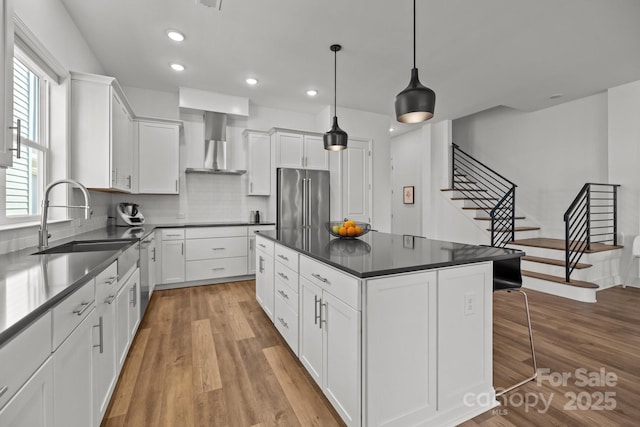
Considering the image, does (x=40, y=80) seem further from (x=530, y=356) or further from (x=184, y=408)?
(x=530, y=356)

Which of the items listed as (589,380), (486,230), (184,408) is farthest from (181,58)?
(486,230)

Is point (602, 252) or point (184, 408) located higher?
point (602, 252)

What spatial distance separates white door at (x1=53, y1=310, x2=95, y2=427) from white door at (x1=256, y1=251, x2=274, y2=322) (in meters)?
1.53

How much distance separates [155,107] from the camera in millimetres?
4539

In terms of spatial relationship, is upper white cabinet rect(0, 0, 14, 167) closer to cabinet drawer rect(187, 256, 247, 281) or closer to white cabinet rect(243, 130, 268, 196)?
cabinet drawer rect(187, 256, 247, 281)

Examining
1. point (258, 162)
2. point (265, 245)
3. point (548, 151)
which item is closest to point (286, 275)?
point (265, 245)

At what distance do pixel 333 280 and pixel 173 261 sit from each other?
3330mm

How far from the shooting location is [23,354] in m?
0.78

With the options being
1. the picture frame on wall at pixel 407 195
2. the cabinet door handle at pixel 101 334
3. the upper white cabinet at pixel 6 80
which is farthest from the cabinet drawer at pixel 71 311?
the picture frame on wall at pixel 407 195

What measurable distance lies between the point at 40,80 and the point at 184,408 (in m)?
2.82

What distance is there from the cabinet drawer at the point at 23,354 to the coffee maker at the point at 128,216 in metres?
3.27

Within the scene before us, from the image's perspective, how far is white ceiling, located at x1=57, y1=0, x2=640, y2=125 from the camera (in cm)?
266

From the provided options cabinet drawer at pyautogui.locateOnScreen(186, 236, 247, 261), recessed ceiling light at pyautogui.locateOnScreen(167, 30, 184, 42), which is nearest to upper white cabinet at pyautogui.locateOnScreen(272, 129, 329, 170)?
cabinet drawer at pyautogui.locateOnScreen(186, 236, 247, 261)

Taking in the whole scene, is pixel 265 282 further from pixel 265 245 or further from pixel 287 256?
pixel 287 256
